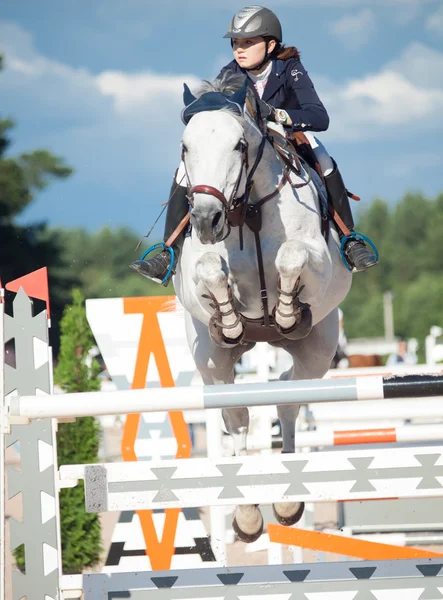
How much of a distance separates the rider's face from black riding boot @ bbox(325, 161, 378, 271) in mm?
715

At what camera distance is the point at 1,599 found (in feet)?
8.65

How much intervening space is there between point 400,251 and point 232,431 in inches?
2636

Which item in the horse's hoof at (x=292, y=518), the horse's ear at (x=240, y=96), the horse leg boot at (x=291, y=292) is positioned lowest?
the horse's hoof at (x=292, y=518)

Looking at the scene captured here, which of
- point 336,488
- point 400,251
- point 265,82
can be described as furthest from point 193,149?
point 400,251

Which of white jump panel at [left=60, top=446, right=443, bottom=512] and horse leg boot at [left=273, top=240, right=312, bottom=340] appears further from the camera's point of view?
horse leg boot at [left=273, top=240, right=312, bottom=340]

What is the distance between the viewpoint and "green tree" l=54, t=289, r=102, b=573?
6445 mm

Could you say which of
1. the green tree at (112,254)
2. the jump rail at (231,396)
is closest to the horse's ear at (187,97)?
the jump rail at (231,396)

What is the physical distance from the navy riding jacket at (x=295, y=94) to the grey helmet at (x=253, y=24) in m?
0.17

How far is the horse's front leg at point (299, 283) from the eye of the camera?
11.9ft

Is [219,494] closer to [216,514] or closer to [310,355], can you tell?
[310,355]

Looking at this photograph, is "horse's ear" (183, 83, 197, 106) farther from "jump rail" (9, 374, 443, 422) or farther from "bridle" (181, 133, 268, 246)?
"jump rail" (9, 374, 443, 422)

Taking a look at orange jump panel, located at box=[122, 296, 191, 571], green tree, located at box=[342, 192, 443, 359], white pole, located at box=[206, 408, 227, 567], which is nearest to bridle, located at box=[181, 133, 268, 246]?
white pole, located at box=[206, 408, 227, 567]

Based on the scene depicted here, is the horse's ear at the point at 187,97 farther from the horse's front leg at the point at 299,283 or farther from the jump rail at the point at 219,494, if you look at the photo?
the jump rail at the point at 219,494

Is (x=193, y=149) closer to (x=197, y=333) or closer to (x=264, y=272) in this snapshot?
(x=264, y=272)
